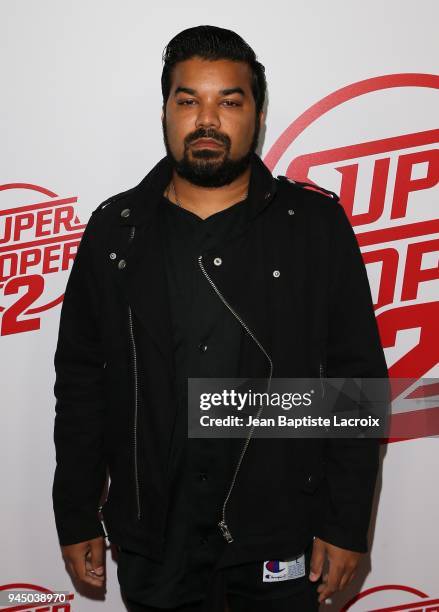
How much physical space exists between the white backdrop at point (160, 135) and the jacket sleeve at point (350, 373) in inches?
19.4

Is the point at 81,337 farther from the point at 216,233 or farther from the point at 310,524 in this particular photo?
the point at 310,524

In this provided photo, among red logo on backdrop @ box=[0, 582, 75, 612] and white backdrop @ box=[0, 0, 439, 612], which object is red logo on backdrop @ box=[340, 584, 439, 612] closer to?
white backdrop @ box=[0, 0, 439, 612]

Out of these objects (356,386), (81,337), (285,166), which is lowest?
(356,386)

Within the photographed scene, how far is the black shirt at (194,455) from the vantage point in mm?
1602

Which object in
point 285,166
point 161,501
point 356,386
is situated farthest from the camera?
point 285,166

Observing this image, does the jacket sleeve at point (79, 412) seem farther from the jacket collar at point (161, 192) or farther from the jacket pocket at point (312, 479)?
the jacket pocket at point (312, 479)

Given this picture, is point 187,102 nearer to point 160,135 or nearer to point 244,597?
point 160,135

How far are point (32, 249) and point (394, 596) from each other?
1.72 meters

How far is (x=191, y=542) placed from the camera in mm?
1624

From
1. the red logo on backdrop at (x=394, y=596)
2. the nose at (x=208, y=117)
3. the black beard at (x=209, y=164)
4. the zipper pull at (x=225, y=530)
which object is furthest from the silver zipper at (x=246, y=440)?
the red logo on backdrop at (x=394, y=596)

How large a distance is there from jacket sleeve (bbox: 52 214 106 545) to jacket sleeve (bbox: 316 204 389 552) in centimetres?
62

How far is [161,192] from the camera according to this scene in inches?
68.7

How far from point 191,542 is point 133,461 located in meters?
0.25

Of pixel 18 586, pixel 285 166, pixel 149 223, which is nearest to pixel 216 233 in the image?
pixel 149 223
